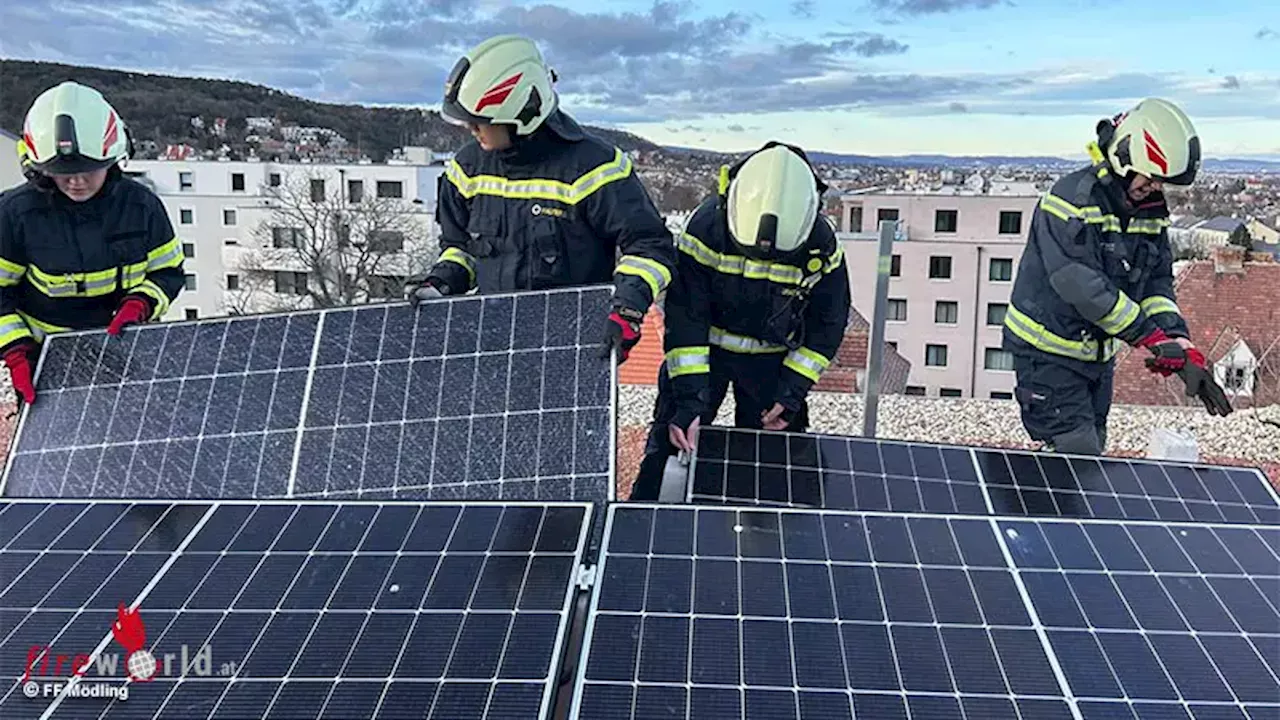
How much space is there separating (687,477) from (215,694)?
94.3 inches

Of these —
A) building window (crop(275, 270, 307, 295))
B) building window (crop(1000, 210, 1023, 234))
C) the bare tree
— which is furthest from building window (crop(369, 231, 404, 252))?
building window (crop(1000, 210, 1023, 234))

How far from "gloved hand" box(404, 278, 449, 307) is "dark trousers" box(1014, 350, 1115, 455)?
361 centimetres

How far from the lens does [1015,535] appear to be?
336cm

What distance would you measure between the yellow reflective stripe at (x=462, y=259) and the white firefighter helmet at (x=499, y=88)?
3.03ft

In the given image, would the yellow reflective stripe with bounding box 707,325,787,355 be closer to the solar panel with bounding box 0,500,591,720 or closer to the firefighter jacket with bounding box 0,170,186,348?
the solar panel with bounding box 0,500,591,720

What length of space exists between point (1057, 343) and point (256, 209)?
189 feet

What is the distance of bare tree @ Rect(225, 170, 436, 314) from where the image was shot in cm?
4547

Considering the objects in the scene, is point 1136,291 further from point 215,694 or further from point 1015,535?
point 215,694

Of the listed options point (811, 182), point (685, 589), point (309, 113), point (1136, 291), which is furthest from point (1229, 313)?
point (309, 113)

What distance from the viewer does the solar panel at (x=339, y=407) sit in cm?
405

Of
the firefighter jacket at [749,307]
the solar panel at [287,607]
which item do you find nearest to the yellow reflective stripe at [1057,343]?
the firefighter jacket at [749,307]

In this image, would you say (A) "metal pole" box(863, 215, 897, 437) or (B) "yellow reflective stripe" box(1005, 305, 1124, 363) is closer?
(B) "yellow reflective stripe" box(1005, 305, 1124, 363)

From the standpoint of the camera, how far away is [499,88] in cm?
488

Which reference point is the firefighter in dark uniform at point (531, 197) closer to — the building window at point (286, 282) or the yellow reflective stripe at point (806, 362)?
the yellow reflective stripe at point (806, 362)
